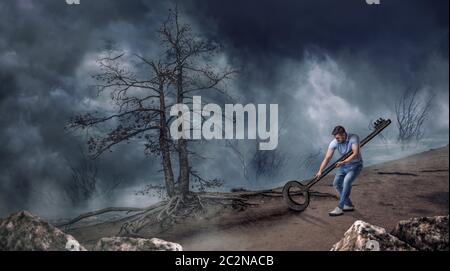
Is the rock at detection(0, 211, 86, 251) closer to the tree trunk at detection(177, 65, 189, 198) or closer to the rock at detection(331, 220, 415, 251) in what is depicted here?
the tree trunk at detection(177, 65, 189, 198)

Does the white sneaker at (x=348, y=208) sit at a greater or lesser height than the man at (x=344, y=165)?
lesser

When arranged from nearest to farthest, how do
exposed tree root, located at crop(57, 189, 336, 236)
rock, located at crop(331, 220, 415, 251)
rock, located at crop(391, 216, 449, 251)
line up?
1. rock, located at crop(331, 220, 415, 251)
2. rock, located at crop(391, 216, 449, 251)
3. exposed tree root, located at crop(57, 189, 336, 236)

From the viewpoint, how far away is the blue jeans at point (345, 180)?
331 inches

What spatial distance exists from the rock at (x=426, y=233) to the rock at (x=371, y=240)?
24cm

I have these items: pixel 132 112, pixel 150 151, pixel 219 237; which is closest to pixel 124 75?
pixel 132 112

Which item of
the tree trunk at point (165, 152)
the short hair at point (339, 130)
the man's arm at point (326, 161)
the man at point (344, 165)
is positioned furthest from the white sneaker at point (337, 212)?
the tree trunk at point (165, 152)

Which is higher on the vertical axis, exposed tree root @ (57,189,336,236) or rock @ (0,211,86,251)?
exposed tree root @ (57,189,336,236)

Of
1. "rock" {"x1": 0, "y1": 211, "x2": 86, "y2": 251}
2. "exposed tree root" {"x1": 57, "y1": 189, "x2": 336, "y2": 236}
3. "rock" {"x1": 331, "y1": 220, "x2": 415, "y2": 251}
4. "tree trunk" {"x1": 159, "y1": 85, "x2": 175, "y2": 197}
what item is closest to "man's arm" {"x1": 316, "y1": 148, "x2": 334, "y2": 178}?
"exposed tree root" {"x1": 57, "y1": 189, "x2": 336, "y2": 236}

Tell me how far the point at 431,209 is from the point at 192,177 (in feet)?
14.5

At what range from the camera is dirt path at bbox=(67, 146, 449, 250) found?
320 inches

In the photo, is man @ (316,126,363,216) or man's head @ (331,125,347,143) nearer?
man @ (316,126,363,216)

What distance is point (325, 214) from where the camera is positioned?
840 cm

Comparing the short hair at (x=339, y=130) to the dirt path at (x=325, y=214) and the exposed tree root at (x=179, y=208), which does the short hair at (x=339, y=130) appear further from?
the exposed tree root at (x=179, y=208)
